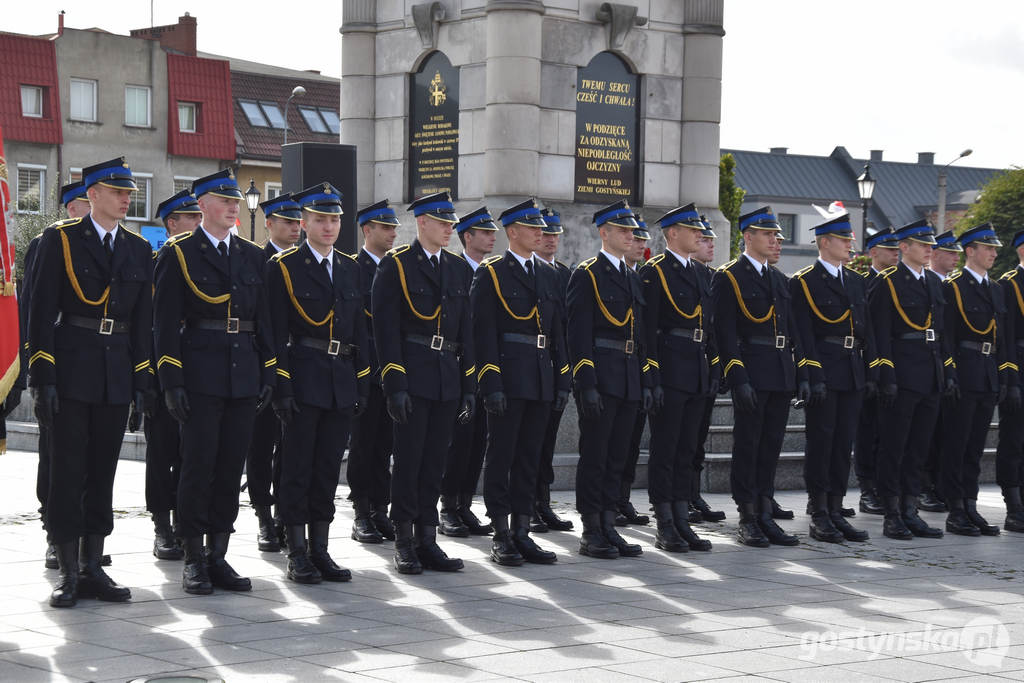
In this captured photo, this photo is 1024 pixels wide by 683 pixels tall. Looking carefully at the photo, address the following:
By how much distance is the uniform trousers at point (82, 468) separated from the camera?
332 inches

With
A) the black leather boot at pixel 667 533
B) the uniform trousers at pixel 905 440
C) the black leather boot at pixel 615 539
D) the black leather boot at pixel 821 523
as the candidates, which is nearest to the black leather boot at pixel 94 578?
the black leather boot at pixel 615 539

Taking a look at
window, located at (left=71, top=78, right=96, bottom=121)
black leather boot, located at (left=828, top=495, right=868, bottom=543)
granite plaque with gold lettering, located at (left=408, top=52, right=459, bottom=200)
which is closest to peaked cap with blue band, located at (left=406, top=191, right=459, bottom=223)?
black leather boot, located at (left=828, top=495, right=868, bottom=543)

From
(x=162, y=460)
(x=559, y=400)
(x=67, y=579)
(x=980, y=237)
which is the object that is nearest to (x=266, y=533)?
(x=162, y=460)

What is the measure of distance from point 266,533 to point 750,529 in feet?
11.1

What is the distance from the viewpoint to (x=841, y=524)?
37.9ft

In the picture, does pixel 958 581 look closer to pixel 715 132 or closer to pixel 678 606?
pixel 678 606

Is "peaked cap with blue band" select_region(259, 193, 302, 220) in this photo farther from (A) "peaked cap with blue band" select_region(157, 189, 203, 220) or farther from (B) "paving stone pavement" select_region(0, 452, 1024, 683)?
(B) "paving stone pavement" select_region(0, 452, 1024, 683)

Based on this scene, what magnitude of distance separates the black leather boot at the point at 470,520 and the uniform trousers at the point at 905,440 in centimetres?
306

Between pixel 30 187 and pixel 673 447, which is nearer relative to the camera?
pixel 673 447

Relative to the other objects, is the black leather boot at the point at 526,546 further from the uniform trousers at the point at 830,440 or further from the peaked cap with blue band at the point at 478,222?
the uniform trousers at the point at 830,440

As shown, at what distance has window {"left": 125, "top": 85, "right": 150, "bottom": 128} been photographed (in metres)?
57.6

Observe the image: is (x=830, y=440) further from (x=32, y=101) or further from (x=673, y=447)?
(x=32, y=101)

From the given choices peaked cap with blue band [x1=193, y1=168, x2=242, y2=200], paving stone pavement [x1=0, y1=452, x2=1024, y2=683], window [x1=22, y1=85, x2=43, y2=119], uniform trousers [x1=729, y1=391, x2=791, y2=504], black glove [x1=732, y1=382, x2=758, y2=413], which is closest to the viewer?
paving stone pavement [x1=0, y1=452, x2=1024, y2=683]

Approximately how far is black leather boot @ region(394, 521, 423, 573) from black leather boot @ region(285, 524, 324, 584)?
542 millimetres
